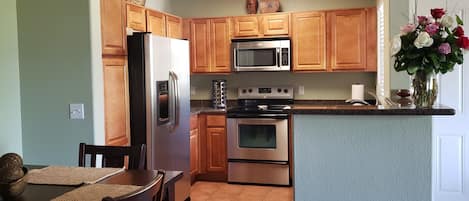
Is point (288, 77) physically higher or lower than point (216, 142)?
higher

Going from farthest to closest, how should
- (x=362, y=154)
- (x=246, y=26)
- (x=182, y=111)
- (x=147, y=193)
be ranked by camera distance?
(x=246, y=26), (x=182, y=111), (x=362, y=154), (x=147, y=193)

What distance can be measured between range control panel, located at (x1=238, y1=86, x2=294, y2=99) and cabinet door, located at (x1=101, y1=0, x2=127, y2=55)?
230 centimetres

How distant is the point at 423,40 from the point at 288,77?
316 cm

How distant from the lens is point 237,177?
204 inches

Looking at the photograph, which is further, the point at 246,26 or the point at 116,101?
the point at 246,26

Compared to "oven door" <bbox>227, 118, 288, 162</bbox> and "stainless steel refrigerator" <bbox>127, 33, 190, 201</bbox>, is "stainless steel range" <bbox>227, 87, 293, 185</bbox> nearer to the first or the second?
"oven door" <bbox>227, 118, 288, 162</bbox>

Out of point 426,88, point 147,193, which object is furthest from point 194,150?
point 147,193

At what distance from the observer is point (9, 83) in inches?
129

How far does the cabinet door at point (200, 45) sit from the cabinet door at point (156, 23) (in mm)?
709

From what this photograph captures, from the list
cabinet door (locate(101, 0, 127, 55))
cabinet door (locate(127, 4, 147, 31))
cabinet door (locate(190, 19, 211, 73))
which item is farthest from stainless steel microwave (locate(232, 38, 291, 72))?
cabinet door (locate(101, 0, 127, 55))

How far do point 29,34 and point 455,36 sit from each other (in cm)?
286

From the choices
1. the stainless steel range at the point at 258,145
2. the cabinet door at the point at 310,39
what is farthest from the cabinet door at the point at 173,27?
the cabinet door at the point at 310,39

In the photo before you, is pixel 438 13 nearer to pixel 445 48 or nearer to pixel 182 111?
pixel 445 48

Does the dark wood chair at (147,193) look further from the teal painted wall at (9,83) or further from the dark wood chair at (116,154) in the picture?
the teal painted wall at (9,83)
